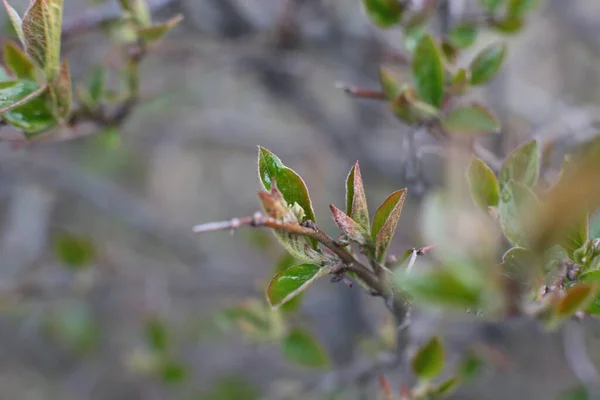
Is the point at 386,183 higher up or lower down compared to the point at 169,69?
lower down

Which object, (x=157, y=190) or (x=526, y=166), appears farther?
(x=157, y=190)

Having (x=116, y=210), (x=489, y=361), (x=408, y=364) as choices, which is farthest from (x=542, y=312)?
(x=116, y=210)

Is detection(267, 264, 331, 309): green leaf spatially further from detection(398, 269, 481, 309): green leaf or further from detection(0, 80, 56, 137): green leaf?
detection(0, 80, 56, 137): green leaf

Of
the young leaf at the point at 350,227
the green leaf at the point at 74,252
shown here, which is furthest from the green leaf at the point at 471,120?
the green leaf at the point at 74,252

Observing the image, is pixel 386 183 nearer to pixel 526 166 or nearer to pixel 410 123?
pixel 410 123

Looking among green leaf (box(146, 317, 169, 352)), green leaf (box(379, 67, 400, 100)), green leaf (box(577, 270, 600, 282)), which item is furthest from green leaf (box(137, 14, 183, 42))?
green leaf (box(146, 317, 169, 352))

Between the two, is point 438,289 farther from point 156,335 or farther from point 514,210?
point 156,335
